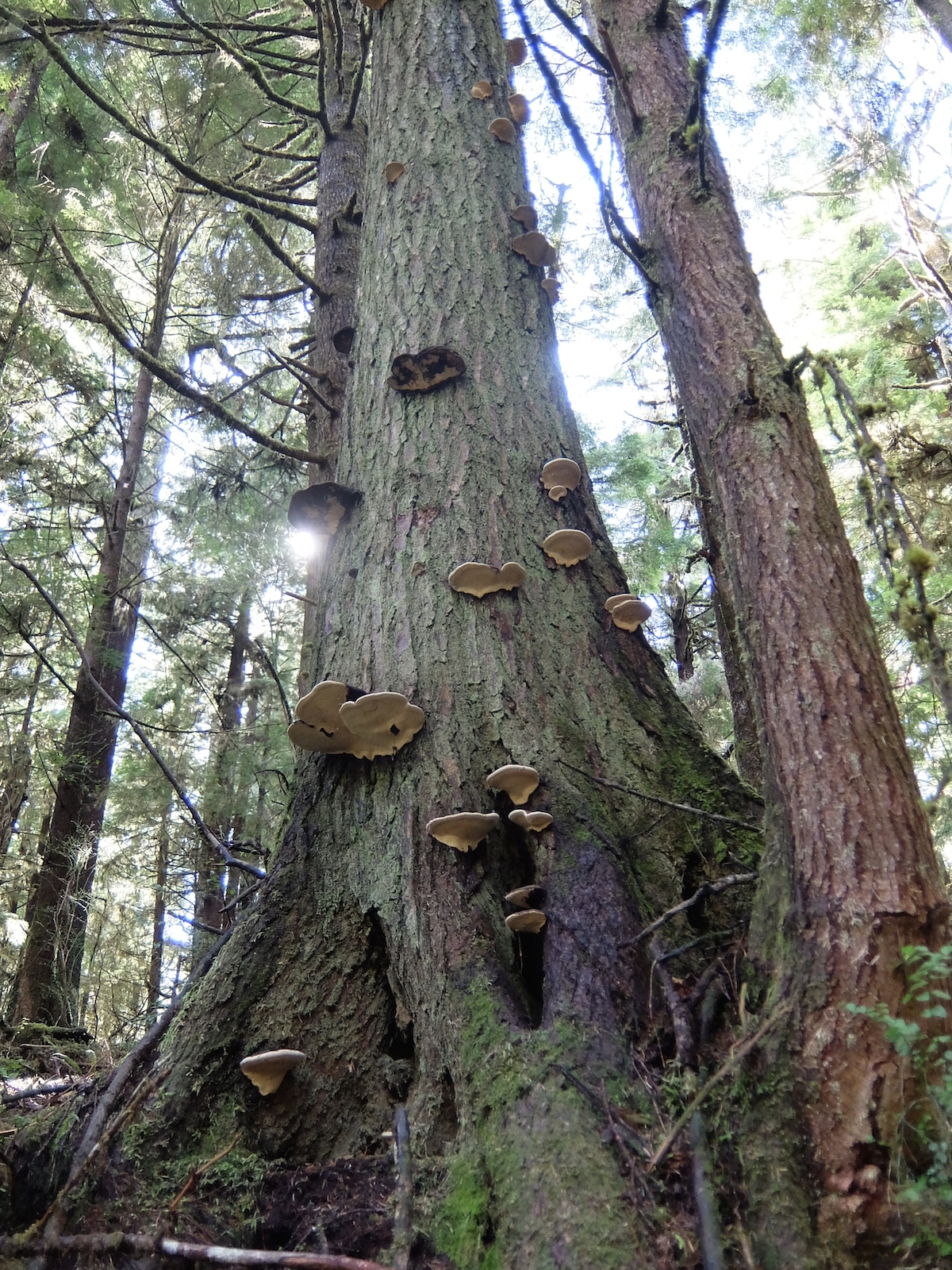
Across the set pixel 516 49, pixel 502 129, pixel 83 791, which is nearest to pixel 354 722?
pixel 502 129

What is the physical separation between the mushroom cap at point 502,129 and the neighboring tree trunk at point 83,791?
173 inches

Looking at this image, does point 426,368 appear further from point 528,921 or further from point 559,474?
point 528,921

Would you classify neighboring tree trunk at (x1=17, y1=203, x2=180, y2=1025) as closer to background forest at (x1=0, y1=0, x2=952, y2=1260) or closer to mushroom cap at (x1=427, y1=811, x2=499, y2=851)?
background forest at (x1=0, y1=0, x2=952, y2=1260)

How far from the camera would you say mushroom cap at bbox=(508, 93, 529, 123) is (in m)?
4.52

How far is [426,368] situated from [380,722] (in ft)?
5.37

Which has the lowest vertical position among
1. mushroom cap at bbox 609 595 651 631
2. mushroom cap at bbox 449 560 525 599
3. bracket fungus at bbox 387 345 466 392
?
mushroom cap at bbox 609 595 651 631

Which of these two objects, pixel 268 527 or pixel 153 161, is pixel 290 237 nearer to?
pixel 153 161

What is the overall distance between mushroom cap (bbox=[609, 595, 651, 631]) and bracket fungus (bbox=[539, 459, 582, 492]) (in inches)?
21.3

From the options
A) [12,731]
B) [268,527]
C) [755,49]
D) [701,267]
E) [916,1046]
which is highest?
[755,49]

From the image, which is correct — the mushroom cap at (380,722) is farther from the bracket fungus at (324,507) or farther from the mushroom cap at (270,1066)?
the bracket fungus at (324,507)

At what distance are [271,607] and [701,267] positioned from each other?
13.8 metres

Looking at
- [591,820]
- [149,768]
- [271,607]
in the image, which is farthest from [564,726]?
[271,607]

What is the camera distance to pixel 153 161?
8.29 metres

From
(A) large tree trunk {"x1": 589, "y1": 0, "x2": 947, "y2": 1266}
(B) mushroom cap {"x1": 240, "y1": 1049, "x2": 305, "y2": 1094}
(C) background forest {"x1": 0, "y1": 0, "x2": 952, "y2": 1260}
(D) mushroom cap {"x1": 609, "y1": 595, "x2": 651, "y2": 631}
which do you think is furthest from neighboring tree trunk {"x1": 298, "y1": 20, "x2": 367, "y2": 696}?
(A) large tree trunk {"x1": 589, "y1": 0, "x2": 947, "y2": 1266}
